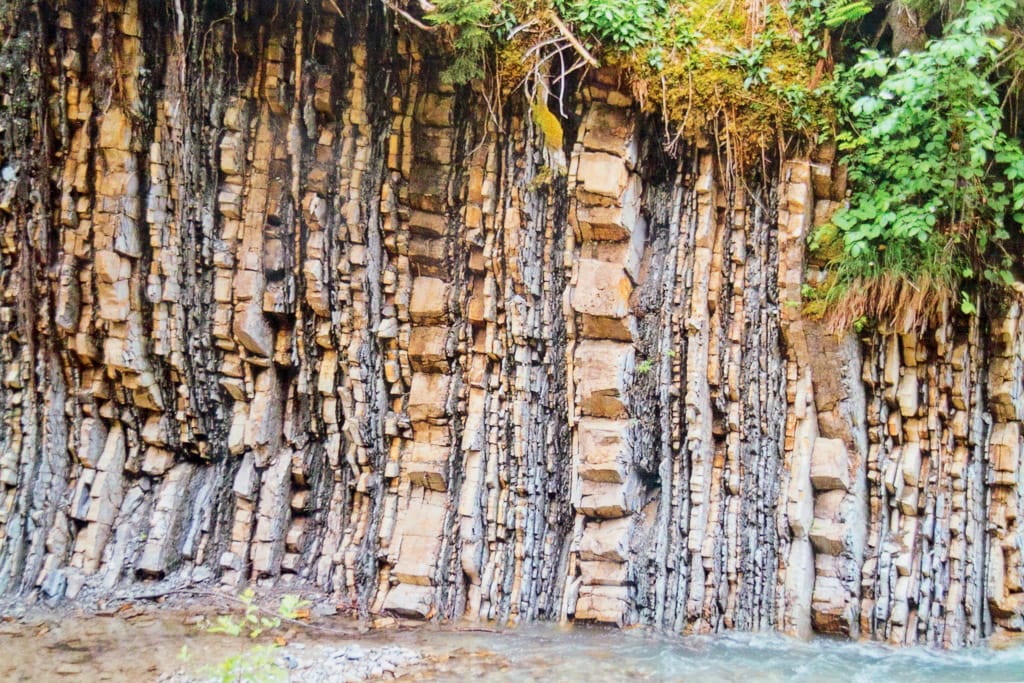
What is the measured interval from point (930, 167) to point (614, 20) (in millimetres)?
1897

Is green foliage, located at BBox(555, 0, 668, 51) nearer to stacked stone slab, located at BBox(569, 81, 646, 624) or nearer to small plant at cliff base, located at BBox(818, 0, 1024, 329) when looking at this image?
stacked stone slab, located at BBox(569, 81, 646, 624)

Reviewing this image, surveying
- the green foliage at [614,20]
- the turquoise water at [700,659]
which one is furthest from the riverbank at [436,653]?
the green foliage at [614,20]

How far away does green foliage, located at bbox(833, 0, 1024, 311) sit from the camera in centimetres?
468

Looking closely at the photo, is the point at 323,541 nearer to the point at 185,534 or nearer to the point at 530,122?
the point at 185,534

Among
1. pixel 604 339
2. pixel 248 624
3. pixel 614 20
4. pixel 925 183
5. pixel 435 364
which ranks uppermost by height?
pixel 614 20

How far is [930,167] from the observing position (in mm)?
4887

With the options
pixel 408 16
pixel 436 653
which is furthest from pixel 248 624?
pixel 408 16

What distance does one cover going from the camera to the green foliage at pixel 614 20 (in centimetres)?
515

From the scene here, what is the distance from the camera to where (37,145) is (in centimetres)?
577

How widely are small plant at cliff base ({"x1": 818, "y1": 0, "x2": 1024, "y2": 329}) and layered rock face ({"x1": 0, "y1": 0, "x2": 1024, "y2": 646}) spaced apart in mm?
225

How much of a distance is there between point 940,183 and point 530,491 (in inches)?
113

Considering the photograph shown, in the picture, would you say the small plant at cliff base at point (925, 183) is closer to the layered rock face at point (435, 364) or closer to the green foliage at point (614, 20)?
the layered rock face at point (435, 364)

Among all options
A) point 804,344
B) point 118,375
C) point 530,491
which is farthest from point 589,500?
point 118,375

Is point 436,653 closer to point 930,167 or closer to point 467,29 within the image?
point 467,29
